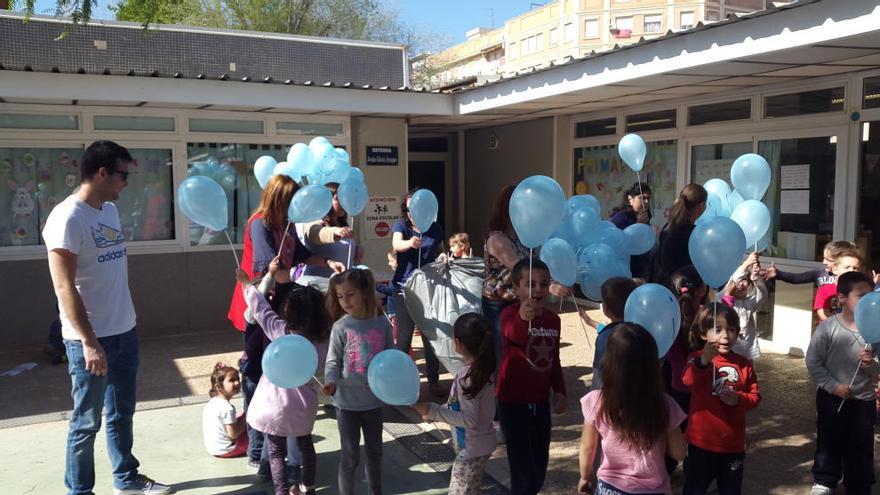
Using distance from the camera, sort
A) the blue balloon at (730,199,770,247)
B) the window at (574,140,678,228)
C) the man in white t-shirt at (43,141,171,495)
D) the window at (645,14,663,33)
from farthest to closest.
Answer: the window at (645,14,663,33)
the window at (574,140,678,228)
the blue balloon at (730,199,770,247)
the man in white t-shirt at (43,141,171,495)

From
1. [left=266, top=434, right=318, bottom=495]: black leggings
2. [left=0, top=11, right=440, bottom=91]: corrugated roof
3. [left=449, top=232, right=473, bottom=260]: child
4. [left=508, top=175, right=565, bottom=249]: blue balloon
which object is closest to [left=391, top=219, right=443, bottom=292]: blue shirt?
[left=449, top=232, right=473, bottom=260]: child

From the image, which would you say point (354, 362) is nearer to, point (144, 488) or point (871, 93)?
point (144, 488)

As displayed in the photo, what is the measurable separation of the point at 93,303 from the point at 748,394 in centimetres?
312

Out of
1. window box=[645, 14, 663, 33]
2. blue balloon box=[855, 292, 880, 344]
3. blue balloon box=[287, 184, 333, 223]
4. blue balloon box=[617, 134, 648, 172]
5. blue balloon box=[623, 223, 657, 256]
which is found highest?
window box=[645, 14, 663, 33]

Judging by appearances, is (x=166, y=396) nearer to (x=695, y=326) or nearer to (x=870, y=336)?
(x=695, y=326)

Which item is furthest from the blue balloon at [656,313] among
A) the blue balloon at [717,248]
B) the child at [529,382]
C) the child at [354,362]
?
the child at [354,362]

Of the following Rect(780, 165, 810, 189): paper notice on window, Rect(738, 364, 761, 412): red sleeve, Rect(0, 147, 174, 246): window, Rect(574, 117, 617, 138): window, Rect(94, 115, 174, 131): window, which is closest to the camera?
Rect(738, 364, 761, 412): red sleeve

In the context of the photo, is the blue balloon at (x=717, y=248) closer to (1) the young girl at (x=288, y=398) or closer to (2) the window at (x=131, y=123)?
(1) the young girl at (x=288, y=398)

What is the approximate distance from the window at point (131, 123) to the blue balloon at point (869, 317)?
688cm

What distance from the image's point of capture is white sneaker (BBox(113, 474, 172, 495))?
360 centimetres

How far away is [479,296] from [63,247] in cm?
259

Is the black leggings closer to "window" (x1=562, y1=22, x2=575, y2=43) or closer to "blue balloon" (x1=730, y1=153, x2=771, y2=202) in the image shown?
"blue balloon" (x1=730, y1=153, x2=771, y2=202)

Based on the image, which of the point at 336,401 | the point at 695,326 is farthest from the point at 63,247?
the point at 695,326

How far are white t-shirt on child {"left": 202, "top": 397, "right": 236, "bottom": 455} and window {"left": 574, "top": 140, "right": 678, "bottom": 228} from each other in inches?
221
